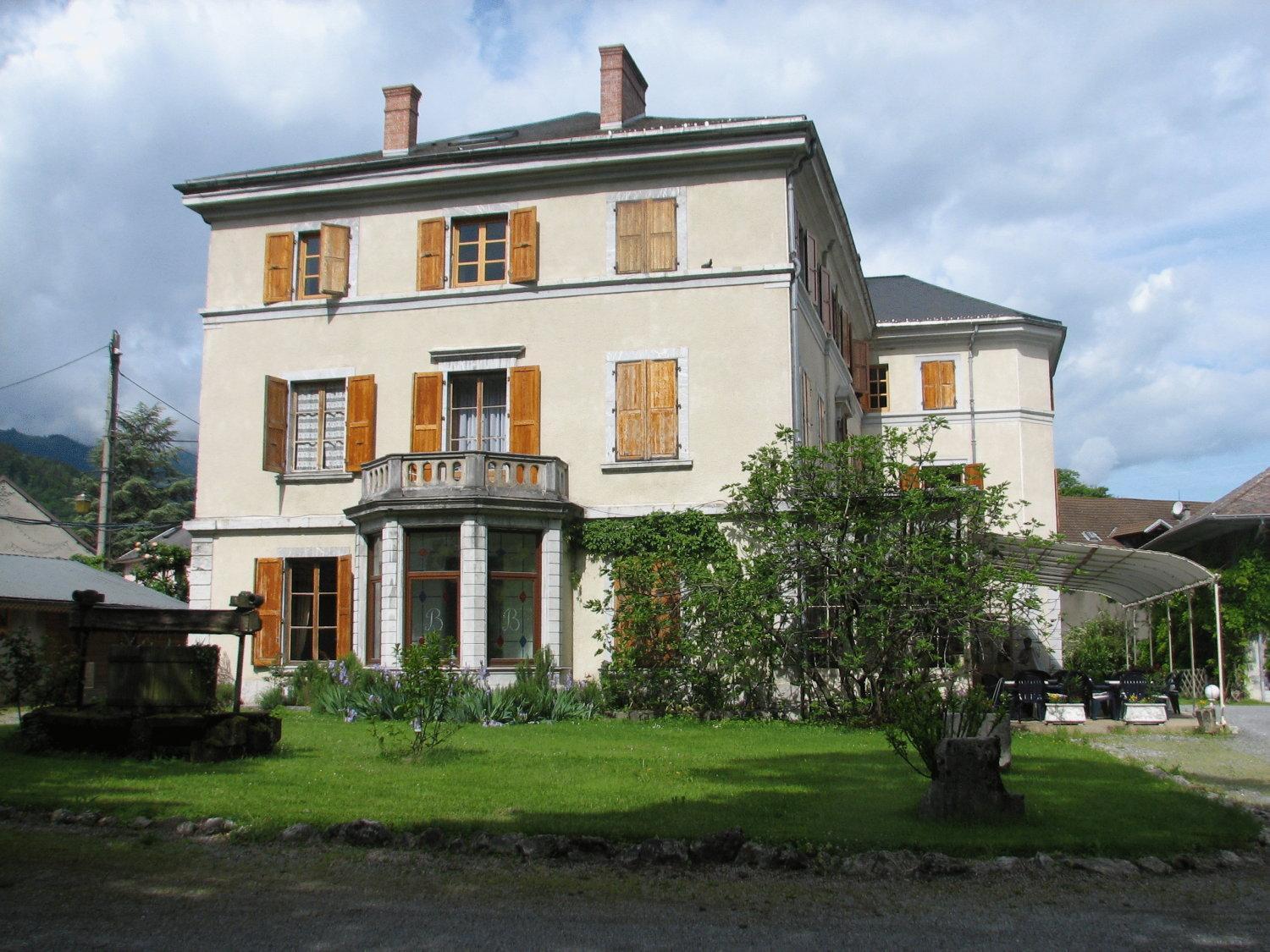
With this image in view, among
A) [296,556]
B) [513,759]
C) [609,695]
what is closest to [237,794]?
[513,759]

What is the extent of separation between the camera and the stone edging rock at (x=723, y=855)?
281 inches

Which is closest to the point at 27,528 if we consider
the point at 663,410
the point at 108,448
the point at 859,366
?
the point at 108,448

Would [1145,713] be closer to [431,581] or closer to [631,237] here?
[431,581]

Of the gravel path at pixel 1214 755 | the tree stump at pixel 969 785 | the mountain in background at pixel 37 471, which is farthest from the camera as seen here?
the mountain in background at pixel 37 471

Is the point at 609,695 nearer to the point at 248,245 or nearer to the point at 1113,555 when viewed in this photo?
the point at 1113,555

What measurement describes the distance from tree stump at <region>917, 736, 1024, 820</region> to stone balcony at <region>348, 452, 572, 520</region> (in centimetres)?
1174

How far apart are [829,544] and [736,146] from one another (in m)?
7.57

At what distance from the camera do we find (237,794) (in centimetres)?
926

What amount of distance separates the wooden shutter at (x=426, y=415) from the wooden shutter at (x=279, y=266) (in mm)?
3561

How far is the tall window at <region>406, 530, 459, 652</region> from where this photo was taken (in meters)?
19.4

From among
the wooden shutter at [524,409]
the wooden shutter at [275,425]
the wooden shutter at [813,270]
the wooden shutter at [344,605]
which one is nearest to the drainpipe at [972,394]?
the wooden shutter at [813,270]

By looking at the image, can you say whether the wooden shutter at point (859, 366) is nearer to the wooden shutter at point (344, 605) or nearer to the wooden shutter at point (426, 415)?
the wooden shutter at point (426, 415)

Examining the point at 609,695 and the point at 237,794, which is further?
the point at 609,695

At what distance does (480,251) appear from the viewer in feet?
73.7
